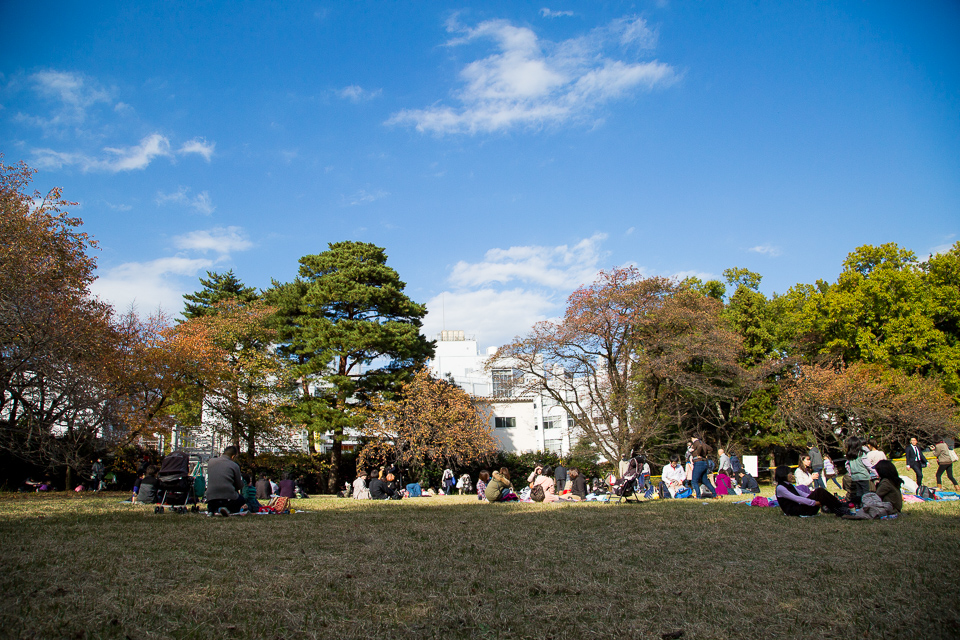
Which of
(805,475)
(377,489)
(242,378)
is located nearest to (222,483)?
(377,489)

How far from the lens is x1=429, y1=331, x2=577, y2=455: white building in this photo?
4866 centimetres

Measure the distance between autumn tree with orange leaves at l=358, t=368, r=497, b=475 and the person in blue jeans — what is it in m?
17.2

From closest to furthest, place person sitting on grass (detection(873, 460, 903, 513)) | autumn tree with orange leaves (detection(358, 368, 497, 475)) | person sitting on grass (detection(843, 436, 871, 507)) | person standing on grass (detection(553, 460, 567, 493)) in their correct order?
person sitting on grass (detection(873, 460, 903, 513)) → person sitting on grass (detection(843, 436, 871, 507)) → person standing on grass (detection(553, 460, 567, 493)) → autumn tree with orange leaves (detection(358, 368, 497, 475))

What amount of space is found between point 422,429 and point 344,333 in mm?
Answer: 6782

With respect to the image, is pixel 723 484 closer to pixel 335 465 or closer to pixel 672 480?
pixel 672 480

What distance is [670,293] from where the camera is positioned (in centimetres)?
2991

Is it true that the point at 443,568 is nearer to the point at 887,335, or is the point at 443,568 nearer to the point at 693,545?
the point at 693,545

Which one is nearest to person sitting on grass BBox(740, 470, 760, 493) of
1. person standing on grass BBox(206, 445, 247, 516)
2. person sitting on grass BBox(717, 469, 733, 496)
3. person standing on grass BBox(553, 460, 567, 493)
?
person sitting on grass BBox(717, 469, 733, 496)

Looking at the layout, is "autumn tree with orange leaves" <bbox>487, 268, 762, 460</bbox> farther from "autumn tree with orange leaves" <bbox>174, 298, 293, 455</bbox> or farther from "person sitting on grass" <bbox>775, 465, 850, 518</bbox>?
"person sitting on grass" <bbox>775, 465, 850, 518</bbox>

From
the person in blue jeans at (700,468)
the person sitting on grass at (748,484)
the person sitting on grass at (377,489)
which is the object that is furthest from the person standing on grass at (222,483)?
the person sitting on grass at (748,484)

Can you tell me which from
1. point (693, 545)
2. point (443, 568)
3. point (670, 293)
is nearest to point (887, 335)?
point (670, 293)

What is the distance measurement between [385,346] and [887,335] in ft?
94.4

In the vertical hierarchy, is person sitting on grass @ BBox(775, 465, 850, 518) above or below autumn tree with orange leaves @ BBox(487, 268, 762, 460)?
below

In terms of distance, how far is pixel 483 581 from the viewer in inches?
193
